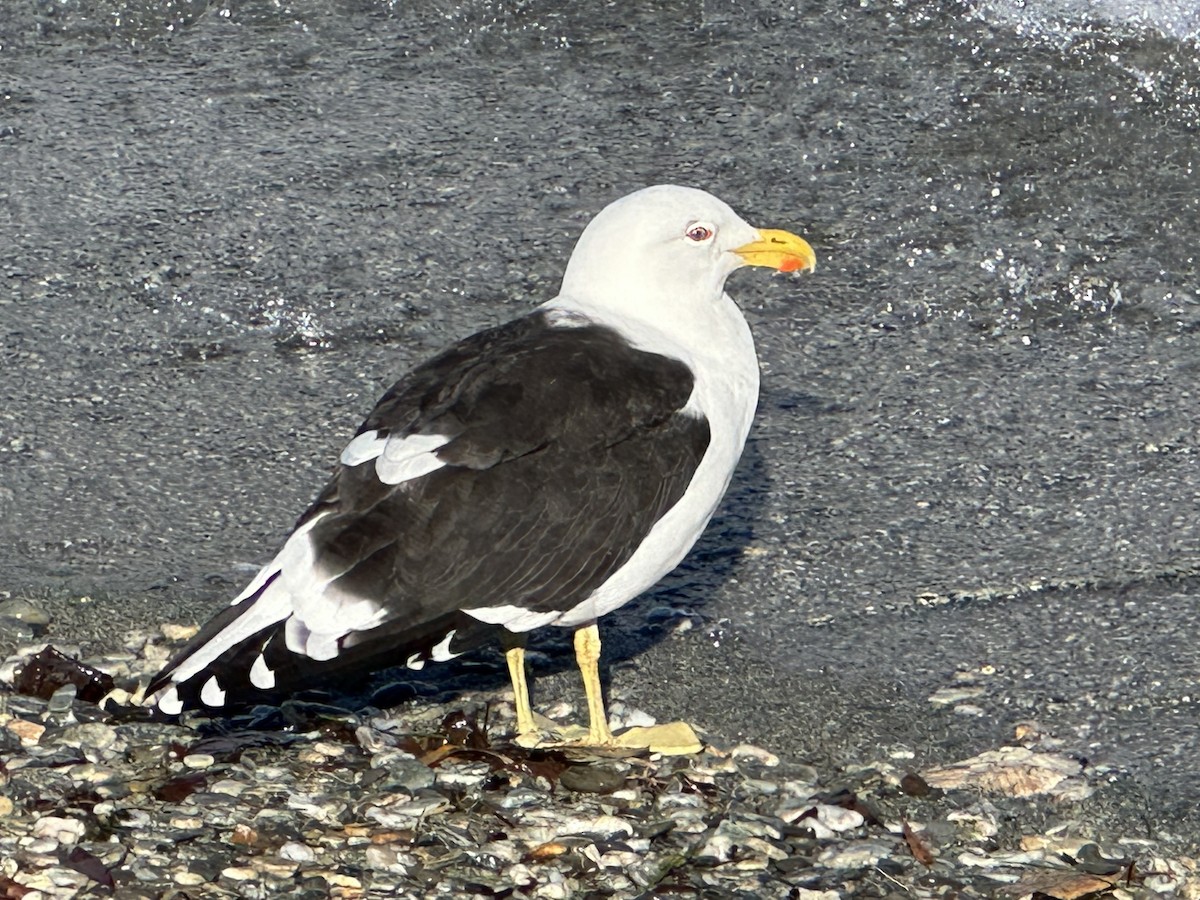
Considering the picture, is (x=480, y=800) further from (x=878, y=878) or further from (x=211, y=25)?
(x=211, y=25)

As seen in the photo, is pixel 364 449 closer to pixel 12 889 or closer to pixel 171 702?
pixel 171 702

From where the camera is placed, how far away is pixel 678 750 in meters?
4.55

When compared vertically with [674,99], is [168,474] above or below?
below

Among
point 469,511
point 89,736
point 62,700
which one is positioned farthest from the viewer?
point 62,700

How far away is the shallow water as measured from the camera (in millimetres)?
5168

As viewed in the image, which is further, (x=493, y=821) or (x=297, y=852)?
(x=493, y=821)

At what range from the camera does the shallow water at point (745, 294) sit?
203 inches

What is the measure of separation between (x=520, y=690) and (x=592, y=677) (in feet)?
0.61

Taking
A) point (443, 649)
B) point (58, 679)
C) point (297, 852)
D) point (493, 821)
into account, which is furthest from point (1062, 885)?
point (58, 679)

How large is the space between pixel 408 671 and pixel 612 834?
3.01 ft

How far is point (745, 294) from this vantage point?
702 centimetres

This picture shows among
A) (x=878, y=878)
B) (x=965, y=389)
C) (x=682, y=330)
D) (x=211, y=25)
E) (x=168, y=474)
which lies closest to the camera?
(x=878, y=878)

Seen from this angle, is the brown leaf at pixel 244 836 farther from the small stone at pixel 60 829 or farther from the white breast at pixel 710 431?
the white breast at pixel 710 431

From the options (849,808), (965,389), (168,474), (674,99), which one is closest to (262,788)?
(849,808)
